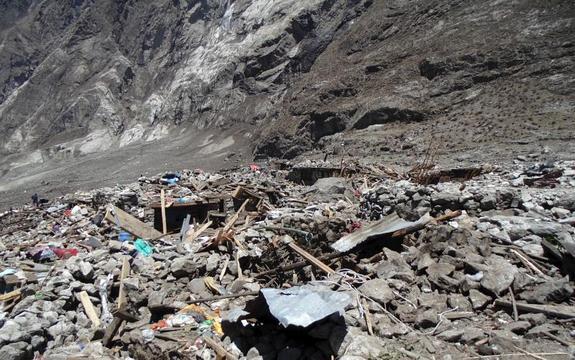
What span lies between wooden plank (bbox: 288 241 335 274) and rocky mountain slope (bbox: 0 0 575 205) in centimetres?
1385

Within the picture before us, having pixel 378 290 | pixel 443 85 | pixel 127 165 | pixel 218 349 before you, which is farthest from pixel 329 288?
pixel 127 165

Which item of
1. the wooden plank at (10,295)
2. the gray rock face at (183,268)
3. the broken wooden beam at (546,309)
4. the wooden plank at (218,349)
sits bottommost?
the broken wooden beam at (546,309)

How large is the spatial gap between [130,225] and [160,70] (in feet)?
210

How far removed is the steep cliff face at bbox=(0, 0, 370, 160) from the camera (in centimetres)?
5016

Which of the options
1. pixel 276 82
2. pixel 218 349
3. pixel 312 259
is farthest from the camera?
pixel 276 82

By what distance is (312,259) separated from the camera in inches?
216

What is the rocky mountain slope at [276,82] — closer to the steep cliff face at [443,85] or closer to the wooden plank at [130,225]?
the steep cliff face at [443,85]

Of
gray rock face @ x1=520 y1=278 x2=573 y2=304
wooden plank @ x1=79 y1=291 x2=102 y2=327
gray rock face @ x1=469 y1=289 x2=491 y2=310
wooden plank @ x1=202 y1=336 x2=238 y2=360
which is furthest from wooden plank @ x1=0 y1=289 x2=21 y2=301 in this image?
gray rock face @ x1=520 y1=278 x2=573 y2=304

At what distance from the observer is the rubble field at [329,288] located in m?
3.63

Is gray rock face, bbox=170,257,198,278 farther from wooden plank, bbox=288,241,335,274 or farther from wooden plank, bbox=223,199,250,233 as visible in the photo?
wooden plank, bbox=223,199,250,233

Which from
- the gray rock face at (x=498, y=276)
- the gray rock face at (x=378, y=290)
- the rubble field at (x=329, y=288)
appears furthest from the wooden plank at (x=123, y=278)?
the gray rock face at (x=498, y=276)

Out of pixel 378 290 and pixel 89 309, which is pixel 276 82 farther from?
pixel 378 290

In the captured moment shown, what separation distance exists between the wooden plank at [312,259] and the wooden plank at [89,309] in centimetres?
274

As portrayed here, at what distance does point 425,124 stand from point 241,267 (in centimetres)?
2353
